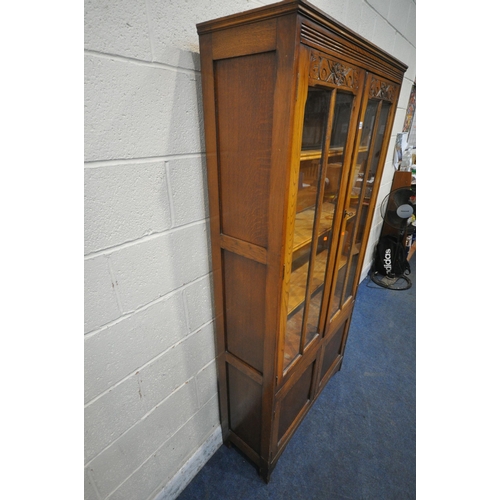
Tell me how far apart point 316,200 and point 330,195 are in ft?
0.46

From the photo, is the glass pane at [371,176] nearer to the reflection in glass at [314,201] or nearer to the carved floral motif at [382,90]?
the carved floral motif at [382,90]

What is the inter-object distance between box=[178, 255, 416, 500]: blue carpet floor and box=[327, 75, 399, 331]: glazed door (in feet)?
2.11

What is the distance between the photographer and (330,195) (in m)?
1.12

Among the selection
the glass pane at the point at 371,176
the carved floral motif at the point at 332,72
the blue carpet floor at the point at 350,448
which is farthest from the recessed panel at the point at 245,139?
the blue carpet floor at the point at 350,448

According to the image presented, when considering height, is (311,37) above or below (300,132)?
above

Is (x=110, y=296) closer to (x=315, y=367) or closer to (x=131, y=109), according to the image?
(x=131, y=109)

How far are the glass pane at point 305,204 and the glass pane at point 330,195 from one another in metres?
0.06

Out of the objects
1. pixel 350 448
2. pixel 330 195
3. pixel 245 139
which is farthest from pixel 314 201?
pixel 350 448

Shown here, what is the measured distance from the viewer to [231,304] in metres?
1.13

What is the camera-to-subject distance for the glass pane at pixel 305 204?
0.83 meters

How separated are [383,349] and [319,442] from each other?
1.02m

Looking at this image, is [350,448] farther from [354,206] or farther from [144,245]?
[144,245]
